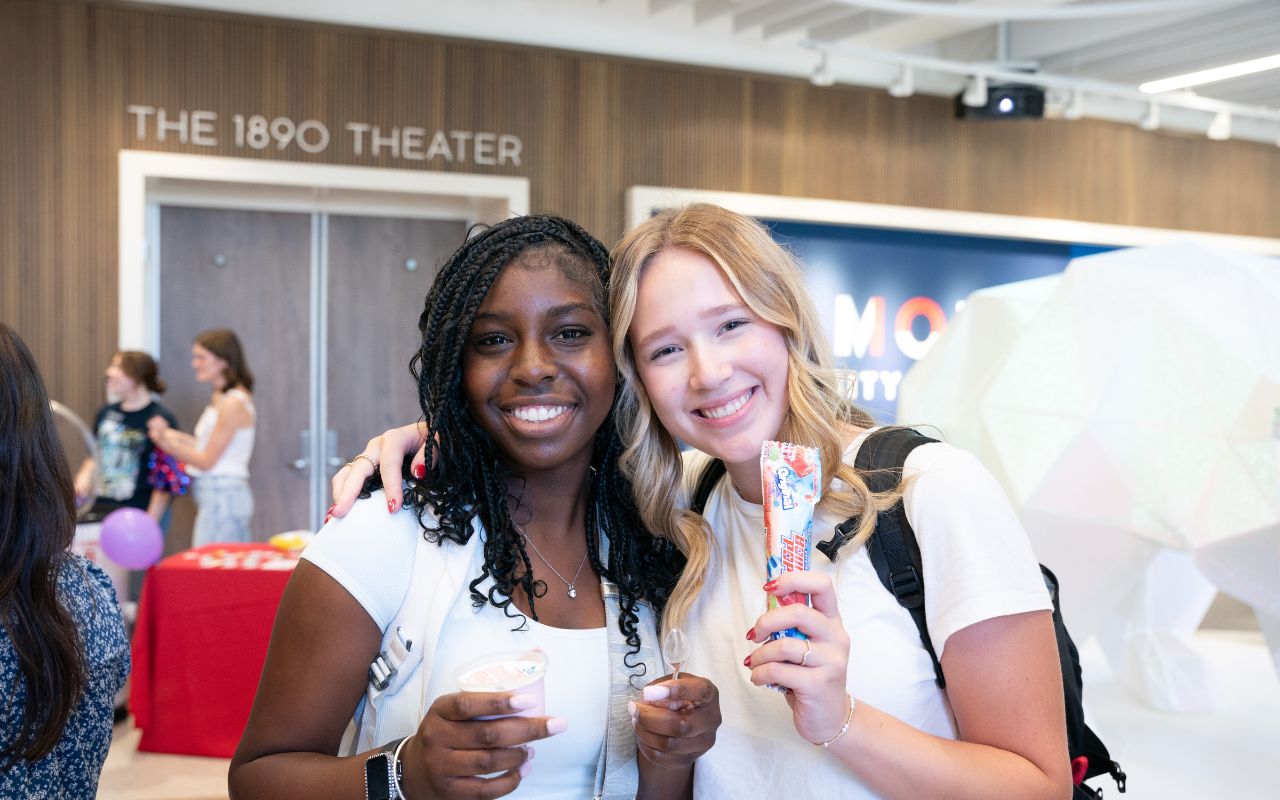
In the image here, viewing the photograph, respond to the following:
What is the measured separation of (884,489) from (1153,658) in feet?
9.65

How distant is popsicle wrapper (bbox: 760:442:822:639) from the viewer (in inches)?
54.1

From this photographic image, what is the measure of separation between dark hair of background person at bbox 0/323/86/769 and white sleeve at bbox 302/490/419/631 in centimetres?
56

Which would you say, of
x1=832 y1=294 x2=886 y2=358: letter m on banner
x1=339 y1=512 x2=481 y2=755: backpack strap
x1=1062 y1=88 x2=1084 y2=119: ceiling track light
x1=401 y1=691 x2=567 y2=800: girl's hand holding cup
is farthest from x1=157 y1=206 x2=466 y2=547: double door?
x1=401 y1=691 x2=567 y2=800: girl's hand holding cup

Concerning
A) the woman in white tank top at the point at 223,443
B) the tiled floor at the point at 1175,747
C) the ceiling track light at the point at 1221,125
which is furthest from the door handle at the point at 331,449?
the ceiling track light at the point at 1221,125

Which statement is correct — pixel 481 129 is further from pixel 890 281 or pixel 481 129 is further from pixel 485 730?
pixel 485 730

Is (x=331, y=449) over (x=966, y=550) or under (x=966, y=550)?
under

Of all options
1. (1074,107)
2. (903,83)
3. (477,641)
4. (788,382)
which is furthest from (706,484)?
(1074,107)

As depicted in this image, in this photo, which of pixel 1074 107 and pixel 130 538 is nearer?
pixel 130 538

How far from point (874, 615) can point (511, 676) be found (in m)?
0.56

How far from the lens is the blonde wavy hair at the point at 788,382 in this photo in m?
1.57

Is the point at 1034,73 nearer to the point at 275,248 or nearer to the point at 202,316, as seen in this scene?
the point at 275,248

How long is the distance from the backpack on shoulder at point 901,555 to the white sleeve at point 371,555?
0.61 m

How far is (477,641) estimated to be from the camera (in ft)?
4.89

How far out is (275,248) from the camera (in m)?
6.31
